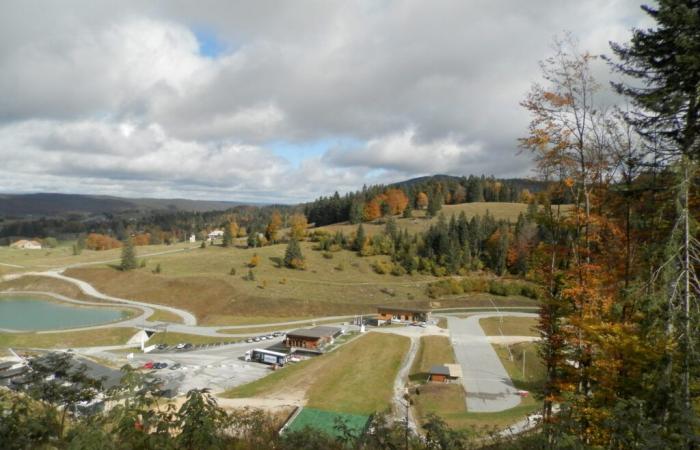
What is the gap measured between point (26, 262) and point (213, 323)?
71.3m

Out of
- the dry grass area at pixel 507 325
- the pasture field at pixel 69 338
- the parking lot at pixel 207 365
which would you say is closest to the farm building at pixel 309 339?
the parking lot at pixel 207 365

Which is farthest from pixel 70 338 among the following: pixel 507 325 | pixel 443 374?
pixel 507 325

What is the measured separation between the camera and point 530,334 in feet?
149

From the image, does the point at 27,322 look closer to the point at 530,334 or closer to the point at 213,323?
the point at 213,323

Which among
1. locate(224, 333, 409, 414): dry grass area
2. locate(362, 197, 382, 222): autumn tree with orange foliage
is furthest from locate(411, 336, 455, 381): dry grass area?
locate(362, 197, 382, 222): autumn tree with orange foliage

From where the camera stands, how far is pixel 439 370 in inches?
1208

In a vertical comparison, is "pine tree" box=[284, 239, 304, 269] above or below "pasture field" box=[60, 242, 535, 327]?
A: above

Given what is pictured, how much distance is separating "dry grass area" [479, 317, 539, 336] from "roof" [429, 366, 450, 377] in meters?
17.2

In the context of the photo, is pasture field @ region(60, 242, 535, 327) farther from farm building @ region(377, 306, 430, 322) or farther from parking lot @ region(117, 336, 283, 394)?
parking lot @ region(117, 336, 283, 394)

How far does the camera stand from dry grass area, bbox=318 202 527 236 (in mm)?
99331

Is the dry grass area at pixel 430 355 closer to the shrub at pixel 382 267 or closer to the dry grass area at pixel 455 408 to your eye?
the dry grass area at pixel 455 408

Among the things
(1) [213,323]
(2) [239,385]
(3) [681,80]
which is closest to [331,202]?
(1) [213,323]

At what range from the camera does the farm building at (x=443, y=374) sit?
30047 millimetres

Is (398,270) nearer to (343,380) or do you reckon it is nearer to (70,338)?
(343,380)
